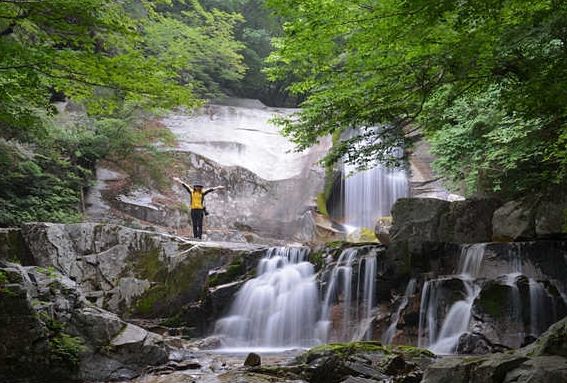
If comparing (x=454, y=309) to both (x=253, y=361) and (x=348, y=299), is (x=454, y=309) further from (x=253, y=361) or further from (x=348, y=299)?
(x=253, y=361)

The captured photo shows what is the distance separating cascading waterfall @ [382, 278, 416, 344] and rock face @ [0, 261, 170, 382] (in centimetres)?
431

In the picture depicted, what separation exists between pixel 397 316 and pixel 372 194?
31.2 feet

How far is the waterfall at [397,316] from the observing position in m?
8.60

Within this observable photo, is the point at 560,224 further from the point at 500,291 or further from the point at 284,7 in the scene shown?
the point at 284,7

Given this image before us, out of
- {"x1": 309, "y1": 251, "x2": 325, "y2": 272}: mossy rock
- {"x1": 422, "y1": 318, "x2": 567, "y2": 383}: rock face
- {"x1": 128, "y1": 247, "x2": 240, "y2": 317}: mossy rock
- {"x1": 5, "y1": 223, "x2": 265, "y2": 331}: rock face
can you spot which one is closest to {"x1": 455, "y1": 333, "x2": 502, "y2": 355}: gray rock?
{"x1": 422, "y1": 318, "x2": 567, "y2": 383}: rock face

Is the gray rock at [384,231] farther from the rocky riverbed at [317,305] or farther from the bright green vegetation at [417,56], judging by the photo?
the bright green vegetation at [417,56]

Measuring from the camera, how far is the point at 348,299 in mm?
9711

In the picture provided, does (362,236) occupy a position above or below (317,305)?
above

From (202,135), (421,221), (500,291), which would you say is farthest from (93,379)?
(202,135)

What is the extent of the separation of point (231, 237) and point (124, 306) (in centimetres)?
588

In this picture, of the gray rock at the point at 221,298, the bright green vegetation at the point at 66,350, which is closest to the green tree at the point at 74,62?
the bright green vegetation at the point at 66,350

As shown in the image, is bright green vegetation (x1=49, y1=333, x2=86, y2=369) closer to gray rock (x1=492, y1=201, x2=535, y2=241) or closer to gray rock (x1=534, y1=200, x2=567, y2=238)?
gray rock (x1=492, y1=201, x2=535, y2=241)

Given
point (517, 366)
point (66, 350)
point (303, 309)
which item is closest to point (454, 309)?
point (303, 309)

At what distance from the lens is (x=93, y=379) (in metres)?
5.82
